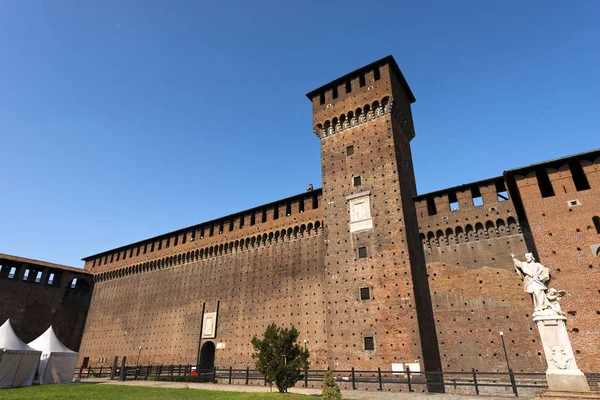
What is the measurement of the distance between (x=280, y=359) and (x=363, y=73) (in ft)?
62.2

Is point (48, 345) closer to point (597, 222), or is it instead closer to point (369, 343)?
point (369, 343)

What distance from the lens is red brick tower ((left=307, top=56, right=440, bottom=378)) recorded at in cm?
1795

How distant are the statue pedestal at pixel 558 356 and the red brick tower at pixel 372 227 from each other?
8678 mm

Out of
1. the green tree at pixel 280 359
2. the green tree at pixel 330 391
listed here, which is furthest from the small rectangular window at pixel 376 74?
the green tree at pixel 330 391

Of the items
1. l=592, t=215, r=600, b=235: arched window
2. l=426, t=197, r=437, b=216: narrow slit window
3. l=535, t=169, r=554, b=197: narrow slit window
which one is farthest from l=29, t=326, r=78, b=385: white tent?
l=592, t=215, r=600, b=235: arched window

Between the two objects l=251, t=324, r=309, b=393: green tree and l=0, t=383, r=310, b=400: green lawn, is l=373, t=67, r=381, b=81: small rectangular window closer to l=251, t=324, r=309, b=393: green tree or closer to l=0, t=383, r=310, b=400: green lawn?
l=251, t=324, r=309, b=393: green tree

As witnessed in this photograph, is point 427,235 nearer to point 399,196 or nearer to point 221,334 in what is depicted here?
point 399,196

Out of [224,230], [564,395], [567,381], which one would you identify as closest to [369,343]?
[567,381]

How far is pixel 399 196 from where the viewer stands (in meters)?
20.2

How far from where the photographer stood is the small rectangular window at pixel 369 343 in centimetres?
1806

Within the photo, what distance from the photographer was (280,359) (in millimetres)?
12727

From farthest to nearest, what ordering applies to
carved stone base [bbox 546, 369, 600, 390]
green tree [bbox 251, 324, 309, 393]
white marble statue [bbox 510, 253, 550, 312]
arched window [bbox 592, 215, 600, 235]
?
arched window [bbox 592, 215, 600, 235] < green tree [bbox 251, 324, 309, 393] < white marble statue [bbox 510, 253, 550, 312] < carved stone base [bbox 546, 369, 600, 390]

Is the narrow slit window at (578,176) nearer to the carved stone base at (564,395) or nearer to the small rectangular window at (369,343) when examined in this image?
the carved stone base at (564,395)

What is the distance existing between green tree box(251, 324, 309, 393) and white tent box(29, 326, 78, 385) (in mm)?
12876
